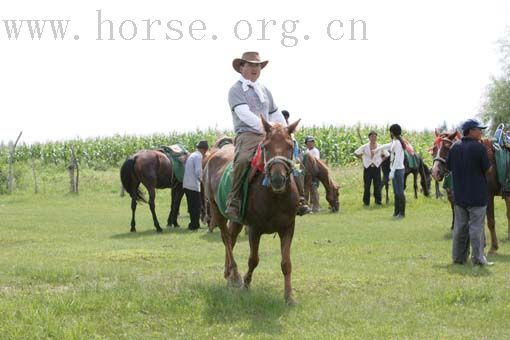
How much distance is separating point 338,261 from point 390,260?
929 millimetres

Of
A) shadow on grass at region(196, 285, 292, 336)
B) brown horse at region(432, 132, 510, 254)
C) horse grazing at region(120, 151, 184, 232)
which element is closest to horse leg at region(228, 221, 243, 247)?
shadow on grass at region(196, 285, 292, 336)

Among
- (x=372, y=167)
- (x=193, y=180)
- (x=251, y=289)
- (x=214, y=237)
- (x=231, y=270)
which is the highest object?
(x=372, y=167)

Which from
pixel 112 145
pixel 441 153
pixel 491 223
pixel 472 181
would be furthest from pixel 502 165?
pixel 112 145

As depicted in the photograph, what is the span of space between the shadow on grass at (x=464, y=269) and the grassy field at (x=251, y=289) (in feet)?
0.14

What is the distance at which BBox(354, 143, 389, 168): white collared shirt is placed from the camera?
928 inches

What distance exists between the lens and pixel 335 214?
2198 cm

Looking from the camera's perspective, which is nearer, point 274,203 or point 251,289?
point 274,203

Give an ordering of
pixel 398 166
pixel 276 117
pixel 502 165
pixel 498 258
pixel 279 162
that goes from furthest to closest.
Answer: pixel 398 166, pixel 502 165, pixel 498 258, pixel 276 117, pixel 279 162

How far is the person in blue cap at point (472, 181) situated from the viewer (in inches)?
426

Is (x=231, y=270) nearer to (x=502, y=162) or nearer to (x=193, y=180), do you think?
(x=502, y=162)

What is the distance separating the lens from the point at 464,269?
11.0 metres

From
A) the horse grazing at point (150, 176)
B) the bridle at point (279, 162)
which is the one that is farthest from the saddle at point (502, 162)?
the horse grazing at point (150, 176)

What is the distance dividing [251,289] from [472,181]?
13.1 ft

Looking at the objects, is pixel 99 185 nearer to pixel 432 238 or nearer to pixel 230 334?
pixel 432 238
